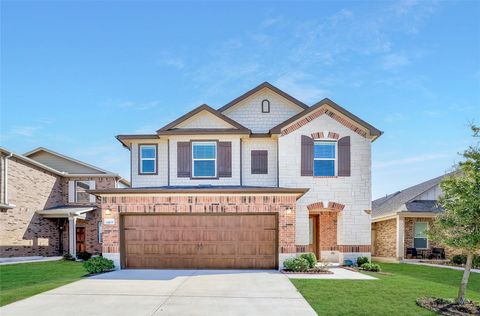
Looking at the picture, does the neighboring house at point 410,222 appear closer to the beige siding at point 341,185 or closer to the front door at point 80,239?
the beige siding at point 341,185

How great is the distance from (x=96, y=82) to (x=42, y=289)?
411 inches

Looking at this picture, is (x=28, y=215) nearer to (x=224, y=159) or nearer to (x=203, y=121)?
(x=203, y=121)

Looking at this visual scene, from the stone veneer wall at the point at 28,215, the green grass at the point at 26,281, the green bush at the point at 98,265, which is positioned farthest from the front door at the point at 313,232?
the stone veneer wall at the point at 28,215

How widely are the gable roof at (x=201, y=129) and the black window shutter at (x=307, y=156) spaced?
8.90 ft

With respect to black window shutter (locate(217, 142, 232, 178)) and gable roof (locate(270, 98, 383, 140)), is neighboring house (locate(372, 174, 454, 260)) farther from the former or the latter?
black window shutter (locate(217, 142, 232, 178))

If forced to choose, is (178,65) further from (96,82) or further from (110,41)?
(96,82)

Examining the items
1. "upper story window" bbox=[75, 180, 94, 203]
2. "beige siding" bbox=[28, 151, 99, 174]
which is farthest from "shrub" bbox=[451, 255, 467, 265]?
"beige siding" bbox=[28, 151, 99, 174]

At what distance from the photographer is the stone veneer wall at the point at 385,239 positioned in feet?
65.1

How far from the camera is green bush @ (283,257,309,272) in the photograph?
12.6m

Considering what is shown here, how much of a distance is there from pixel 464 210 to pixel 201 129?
37.0ft

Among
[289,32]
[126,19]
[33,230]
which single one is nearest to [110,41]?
[126,19]

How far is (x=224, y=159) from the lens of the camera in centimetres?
1597

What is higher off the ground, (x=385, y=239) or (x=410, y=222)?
(x=410, y=222)

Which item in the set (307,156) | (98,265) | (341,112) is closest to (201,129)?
(307,156)
